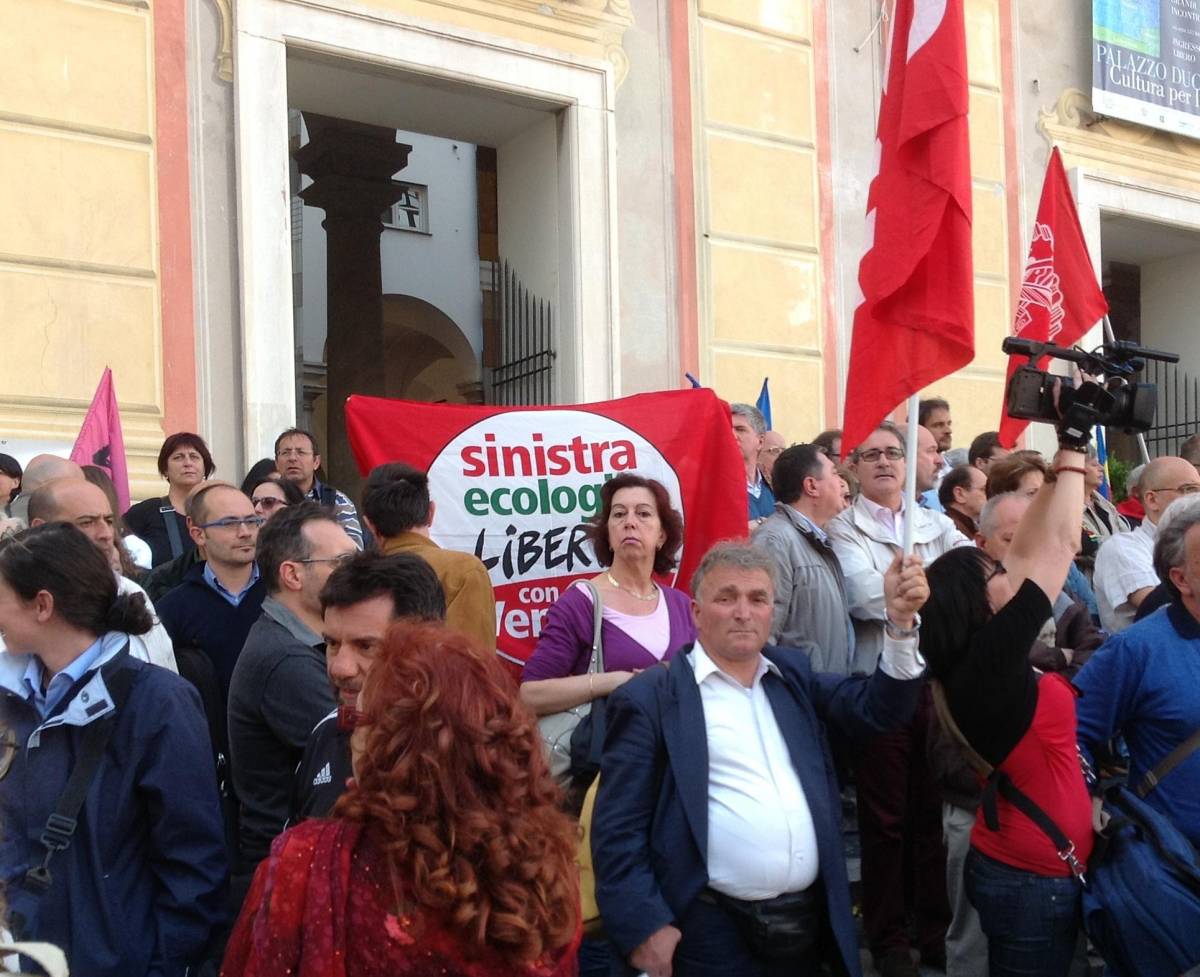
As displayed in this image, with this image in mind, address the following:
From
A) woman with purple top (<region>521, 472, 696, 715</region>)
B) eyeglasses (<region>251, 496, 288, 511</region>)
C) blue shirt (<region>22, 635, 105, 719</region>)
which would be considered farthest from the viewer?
eyeglasses (<region>251, 496, 288, 511</region>)

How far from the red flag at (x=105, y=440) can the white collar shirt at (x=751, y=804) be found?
4303 mm

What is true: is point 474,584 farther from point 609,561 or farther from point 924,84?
point 924,84

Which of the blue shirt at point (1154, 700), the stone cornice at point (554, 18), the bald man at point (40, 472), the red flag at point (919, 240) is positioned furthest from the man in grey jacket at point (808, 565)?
the stone cornice at point (554, 18)

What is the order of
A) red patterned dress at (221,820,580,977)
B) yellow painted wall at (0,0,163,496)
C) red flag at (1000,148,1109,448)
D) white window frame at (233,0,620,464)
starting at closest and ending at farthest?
1. red patterned dress at (221,820,580,977)
2. yellow painted wall at (0,0,163,496)
3. red flag at (1000,148,1109,448)
4. white window frame at (233,0,620,464)

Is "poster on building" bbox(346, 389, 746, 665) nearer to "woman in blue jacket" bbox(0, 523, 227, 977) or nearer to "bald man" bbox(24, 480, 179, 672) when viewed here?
"bald man" bbox(24, 480, 179, 672)

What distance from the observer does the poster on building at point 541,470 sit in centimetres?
590

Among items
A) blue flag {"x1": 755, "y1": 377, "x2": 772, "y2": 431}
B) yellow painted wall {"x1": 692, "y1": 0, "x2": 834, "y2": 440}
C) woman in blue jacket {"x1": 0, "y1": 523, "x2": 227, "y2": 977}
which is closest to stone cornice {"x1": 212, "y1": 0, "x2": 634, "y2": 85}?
yellow painted wall {"x1": 692, "y1": 0, "x2": 834, "y2": 440}

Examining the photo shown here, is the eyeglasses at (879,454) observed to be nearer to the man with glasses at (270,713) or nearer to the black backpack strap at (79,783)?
the man with glasses at (270,713)

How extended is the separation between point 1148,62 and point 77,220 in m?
9.75

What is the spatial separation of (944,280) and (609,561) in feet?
4.89

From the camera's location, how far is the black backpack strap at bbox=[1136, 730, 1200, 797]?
4.10 m

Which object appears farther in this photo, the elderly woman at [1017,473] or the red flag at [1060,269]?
the red flag at [1060,269]

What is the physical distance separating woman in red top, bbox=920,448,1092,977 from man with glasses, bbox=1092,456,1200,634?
1.99 m

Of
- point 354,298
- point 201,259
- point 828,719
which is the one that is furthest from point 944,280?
point 354,298
